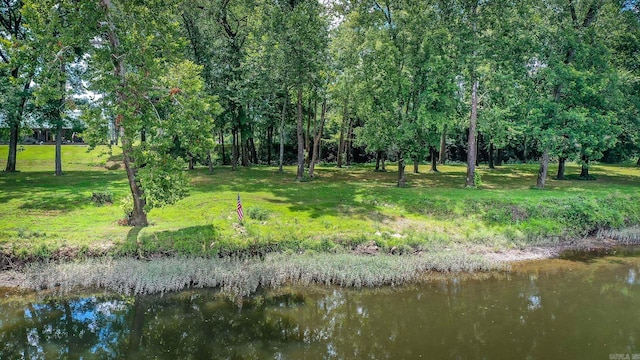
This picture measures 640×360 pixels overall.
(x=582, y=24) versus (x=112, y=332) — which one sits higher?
(x=582, y=24)

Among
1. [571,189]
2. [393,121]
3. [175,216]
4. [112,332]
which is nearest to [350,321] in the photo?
[112,332]

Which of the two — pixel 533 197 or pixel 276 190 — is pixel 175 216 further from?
pixel 533 197

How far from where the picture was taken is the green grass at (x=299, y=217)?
1488cm

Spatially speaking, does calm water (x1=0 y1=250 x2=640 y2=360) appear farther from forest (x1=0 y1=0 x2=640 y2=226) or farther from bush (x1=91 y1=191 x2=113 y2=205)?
bush (x1=91 y1=191 x2=113 y2=205)

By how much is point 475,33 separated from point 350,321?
20741mm

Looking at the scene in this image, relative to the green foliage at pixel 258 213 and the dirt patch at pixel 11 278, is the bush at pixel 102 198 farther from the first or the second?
the green foliage at pixel 258 213

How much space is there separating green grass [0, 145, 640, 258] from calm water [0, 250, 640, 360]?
3.24 metres

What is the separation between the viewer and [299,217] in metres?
17.6

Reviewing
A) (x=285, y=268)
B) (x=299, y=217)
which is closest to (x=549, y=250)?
(x=299, y=217)

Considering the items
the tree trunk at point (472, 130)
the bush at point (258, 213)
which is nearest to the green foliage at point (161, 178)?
the bush at point (258, 213)

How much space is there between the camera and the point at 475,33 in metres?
24.1

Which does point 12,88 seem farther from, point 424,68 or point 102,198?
point 424,68

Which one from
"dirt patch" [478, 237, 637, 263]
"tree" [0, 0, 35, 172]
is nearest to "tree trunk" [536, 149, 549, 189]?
"dirt patch" [478, 237, 637, 263]

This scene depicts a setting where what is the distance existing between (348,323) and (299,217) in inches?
316
